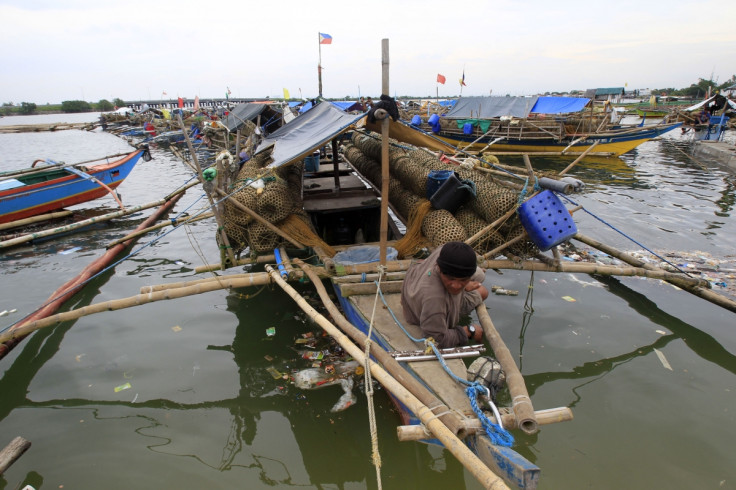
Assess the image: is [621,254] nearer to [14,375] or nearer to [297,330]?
[297,330]

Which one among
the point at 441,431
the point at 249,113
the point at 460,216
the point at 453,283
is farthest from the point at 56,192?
the point at 441,431

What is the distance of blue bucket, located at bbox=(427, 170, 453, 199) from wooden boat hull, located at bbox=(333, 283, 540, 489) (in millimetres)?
2116

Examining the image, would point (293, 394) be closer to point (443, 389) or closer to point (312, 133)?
point (443, 389)

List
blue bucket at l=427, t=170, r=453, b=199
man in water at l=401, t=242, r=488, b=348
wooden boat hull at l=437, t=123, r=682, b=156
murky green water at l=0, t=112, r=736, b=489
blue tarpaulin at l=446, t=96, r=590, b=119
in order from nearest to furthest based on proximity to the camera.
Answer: man in water at l=401, t=242, r=488, b=348
murky green water at l=0, t=112, r=736, b=489
blue bucket at l=427, t=170, r=453, b=199
blue tarpaulin at l=446, t=96, r=590, b=119
wooden boat hull at l=437, t=123, r=682, b=156

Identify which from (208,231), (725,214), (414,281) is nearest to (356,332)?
(414,281)

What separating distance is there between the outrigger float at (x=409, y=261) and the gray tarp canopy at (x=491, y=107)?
49.3ft

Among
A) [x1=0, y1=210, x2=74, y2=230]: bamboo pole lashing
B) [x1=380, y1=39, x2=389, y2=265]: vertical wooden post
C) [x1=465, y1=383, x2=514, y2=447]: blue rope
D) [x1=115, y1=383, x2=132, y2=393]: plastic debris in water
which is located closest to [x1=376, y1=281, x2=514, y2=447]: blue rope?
[x1=465, y1=383, x2=514, y2=447]: blue rope

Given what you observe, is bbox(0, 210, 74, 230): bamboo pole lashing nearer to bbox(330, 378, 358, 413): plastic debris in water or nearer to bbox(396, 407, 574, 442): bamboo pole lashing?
bbox(330, 378, 358, 413): plastic debris in water

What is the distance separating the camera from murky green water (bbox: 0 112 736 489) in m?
3.42

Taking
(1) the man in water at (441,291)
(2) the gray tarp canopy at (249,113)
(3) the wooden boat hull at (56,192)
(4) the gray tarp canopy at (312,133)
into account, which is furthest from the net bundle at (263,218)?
(2) the gray tarp canopy at (249,113)

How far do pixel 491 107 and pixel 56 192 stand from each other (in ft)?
66.2

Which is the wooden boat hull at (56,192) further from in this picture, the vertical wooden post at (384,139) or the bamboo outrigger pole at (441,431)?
the bamboo outrigger pole at (441,431)

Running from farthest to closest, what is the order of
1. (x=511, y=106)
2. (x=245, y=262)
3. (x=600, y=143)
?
(x=511, y=106), (x=600, y=143), (x=245, y=262)

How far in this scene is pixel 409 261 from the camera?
5.01 meters
